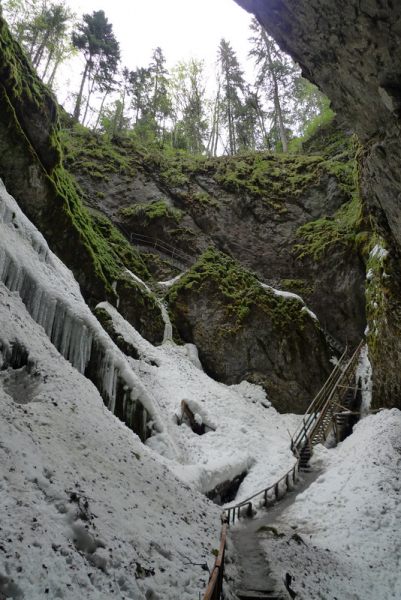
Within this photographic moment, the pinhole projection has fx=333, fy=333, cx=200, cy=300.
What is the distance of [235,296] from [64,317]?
11097mm

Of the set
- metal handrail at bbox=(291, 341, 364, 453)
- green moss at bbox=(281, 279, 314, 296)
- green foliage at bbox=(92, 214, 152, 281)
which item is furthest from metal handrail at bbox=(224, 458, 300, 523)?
green foliage at bbox=(92, 214, 152, 281)

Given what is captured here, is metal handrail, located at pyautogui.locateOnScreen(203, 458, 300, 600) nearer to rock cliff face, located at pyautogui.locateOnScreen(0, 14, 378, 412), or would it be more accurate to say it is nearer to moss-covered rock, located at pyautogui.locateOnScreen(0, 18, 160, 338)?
rock cliff face, located at pyautogui.locateOnScreen(0, 14, 378, 412)

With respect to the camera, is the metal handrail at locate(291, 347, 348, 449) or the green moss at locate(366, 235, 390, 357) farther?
the metal handrail at locate(291, 347, 348, 449)

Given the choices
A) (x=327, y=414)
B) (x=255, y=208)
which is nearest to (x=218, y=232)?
(x=255, y=208)

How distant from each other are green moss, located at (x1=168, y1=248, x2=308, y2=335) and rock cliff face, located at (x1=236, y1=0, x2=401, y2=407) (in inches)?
365

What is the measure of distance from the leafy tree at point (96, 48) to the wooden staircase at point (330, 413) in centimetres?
2880

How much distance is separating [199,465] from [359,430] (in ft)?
20.8

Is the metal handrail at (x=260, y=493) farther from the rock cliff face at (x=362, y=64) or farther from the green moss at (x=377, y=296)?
the rock cliff face at (x=362, y=64)

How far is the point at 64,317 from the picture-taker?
26.4ft

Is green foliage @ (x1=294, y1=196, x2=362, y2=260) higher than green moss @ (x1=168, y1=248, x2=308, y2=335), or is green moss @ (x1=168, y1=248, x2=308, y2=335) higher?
green foliage @ (x1=294, y1=196, x2=362, y2=260)

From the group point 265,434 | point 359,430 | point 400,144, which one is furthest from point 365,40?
point 265,434

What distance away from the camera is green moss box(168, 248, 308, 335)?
17.1m

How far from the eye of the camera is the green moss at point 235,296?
17078 mm

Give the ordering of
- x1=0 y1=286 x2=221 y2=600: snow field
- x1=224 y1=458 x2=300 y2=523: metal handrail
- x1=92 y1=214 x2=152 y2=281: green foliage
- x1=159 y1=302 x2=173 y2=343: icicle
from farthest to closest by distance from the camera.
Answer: x1=92 y1=214 x2=152 y2=281: green foliage → x1=159 y1=302 x2=173 y2=343: icicle → x1=224 y1=458 x2=300 y2=523: metal handrail → x1=0 y1=286 x2=221 y2=600: snow field
